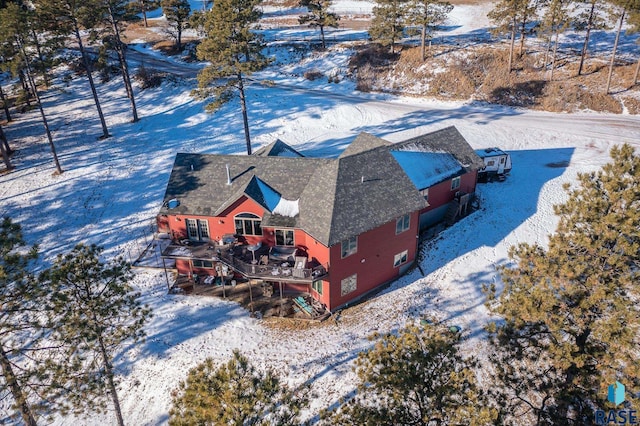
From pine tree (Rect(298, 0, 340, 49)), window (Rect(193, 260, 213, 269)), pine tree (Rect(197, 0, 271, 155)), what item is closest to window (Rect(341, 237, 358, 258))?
window (Rect(193, 260, 213, 269))

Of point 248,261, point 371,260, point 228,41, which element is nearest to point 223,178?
point 248,261

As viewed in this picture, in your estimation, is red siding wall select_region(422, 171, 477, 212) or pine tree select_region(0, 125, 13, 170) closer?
red siding wall select_region(422, 171, 477, 212)

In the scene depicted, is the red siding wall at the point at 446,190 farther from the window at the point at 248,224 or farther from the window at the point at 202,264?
the window at the point at 202,264

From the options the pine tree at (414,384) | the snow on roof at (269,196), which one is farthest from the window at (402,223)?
the pine tree at (414,384)

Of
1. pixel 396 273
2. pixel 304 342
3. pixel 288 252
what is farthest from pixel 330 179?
pixel 304 342

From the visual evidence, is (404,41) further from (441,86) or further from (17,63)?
(17,63)

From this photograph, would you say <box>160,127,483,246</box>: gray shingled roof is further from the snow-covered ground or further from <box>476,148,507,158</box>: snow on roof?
<box>476,148,507,158</box>: snow on roof
